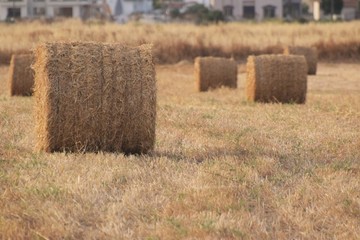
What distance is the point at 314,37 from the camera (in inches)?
1590

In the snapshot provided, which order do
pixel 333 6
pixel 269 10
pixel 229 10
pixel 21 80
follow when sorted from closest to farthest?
pixel 21 80
pixel 333 6
pixel 269 10
pixel 229 10

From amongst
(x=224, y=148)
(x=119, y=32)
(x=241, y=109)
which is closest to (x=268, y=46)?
(x=119, y=32)

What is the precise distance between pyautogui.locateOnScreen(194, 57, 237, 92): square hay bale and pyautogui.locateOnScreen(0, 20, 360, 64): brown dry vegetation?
11.7 m

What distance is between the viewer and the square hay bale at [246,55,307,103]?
17.6 metres

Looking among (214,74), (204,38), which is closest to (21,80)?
(214,74)

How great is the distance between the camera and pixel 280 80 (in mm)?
17609

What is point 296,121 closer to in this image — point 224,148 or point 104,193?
point 224,148

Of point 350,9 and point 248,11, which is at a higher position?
point 350,9

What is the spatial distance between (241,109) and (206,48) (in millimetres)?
21698

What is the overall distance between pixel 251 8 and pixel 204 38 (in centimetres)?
Answer: 5364

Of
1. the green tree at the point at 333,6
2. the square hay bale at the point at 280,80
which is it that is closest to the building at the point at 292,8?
the green tree at the point at 333,6

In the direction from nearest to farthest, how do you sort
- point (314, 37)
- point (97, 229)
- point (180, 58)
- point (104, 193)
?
point (97, 229) < point (104, 193) < point (180, 58) < point (314, 37)

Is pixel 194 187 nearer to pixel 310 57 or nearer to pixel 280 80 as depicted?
pixel 280 80

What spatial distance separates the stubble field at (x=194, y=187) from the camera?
676cm
